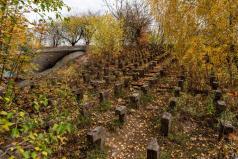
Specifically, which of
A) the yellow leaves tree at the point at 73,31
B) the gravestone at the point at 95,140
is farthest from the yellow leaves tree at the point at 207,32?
the yellow leaves tree at the point at 73,31

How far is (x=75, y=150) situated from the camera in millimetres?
6180

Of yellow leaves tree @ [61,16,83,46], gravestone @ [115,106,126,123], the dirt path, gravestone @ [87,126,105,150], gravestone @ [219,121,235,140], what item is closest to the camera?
gravestone @ [87,126,105,150]

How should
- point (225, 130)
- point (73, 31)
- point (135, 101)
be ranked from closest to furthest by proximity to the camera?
point (225, 130), point (135, 101), point (73, 31)

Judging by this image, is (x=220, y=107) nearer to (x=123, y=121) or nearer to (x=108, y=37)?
(x=123, y=121)

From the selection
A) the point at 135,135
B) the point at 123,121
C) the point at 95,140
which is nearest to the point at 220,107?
the point at 135,135

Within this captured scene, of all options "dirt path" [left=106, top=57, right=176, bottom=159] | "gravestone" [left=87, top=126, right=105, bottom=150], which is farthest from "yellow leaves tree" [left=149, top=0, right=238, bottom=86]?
"gravestone" [left=87, top=126, right=105, bottom=150]

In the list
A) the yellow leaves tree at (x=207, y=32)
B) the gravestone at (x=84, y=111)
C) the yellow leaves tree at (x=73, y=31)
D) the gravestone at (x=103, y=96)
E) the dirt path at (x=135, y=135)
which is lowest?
the dirt path at (x=135, y=135)

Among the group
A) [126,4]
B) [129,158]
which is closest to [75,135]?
[129,158]

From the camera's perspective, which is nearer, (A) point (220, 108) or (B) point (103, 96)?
(A) point (220, 108)

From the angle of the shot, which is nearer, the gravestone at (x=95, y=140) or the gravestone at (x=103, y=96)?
the gravestone at (x=95, y=140)

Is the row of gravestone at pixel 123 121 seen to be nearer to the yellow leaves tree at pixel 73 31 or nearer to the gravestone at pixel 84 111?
the gravestone at pixel 84 111

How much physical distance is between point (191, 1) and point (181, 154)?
6.51m

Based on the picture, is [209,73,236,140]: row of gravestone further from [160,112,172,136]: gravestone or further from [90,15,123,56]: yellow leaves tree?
[90,15,123,56]: yellow leaves tree

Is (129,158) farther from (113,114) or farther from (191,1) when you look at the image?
(191,1)
